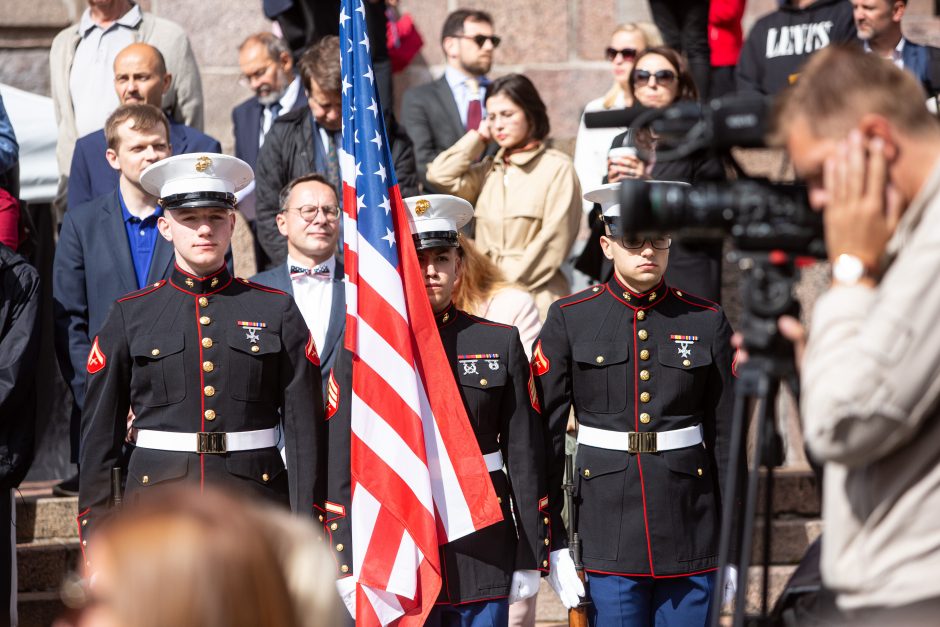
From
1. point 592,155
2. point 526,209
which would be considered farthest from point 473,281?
point 592,155

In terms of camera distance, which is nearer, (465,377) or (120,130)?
(465,377)

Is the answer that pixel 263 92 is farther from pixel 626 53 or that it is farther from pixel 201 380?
pixel 201 380

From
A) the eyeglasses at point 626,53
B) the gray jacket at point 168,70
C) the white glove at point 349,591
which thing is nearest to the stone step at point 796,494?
the eyeglasses at point 626,53

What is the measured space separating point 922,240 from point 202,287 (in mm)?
2919

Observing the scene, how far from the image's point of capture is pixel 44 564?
235 inches

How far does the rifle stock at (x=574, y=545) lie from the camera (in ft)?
14.6

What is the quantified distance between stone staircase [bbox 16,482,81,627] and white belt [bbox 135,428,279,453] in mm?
1763

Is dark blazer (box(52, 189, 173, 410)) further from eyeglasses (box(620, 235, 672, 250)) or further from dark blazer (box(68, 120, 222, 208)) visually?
eyeglasses (box(620, 235, 672, 250))

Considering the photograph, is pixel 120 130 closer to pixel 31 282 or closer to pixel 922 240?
pixel 31 282

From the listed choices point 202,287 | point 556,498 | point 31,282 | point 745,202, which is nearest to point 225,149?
point 31,282

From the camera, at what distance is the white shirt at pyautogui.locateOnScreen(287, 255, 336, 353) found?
5.47 meters

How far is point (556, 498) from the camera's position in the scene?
181 inches

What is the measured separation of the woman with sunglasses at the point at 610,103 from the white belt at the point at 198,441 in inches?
120

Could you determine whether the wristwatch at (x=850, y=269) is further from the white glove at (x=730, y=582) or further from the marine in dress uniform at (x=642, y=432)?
the white glove at (x=730, y=582)
